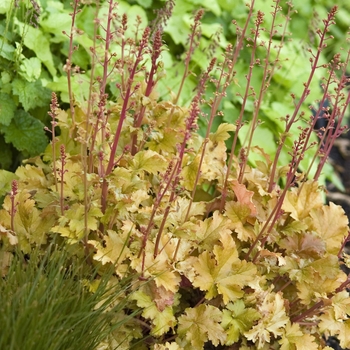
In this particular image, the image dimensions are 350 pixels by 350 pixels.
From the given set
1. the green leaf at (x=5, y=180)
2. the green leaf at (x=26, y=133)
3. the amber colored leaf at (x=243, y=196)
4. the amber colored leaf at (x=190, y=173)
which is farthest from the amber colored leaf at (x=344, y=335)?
the green leaf at (x=26, y=133)

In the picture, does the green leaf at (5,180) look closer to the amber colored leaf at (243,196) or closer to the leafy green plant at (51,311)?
the leafy green plant at (51,311)

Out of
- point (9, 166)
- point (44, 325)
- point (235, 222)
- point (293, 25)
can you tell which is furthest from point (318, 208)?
point (293, 25)

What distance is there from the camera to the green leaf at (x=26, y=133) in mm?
2500

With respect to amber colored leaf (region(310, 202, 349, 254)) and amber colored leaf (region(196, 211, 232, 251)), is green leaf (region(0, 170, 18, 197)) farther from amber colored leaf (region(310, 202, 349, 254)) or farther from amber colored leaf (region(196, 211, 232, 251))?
amber colored leaf (region(310, 202, 349, 254))

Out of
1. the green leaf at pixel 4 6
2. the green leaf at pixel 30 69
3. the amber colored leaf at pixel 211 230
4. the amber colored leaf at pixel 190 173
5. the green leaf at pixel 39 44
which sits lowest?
the amber colored leaf at pixel 211 230

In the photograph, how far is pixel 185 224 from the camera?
1883 mm

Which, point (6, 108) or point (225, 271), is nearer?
point (225, 271)

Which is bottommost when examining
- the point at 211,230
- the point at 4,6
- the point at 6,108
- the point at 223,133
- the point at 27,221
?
the point at 27,221

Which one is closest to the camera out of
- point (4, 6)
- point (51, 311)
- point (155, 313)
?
point (51, 311)

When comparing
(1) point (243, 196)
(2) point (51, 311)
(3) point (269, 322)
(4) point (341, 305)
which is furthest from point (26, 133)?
(4) point (341, 305)

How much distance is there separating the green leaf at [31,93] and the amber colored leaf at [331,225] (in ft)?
4.01

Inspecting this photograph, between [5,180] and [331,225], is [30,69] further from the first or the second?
[331,225]

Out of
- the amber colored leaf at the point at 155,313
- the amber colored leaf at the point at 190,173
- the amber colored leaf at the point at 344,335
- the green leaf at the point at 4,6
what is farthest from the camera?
the green leaf at the point at 4,6

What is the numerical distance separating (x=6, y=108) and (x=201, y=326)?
1230 mm
